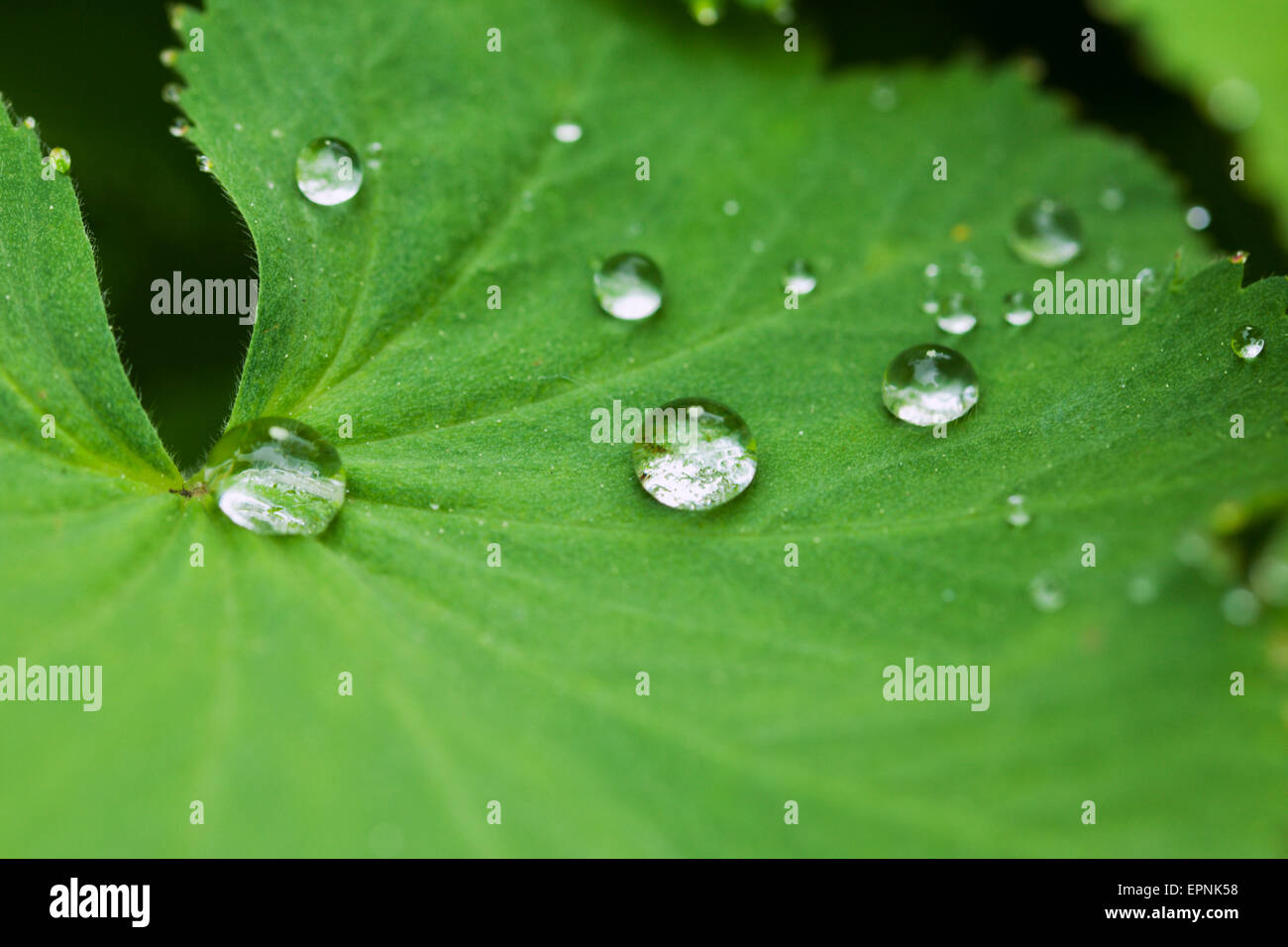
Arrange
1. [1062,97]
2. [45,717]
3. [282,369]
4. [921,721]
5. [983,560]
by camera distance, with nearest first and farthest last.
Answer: [45,717], [921,721], [983,560], [282,369], [1062,97]

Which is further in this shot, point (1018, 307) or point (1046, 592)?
point (1018, 307)

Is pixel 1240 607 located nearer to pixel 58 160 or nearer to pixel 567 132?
pixel 567 132

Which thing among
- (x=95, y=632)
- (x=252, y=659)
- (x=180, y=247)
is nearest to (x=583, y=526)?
(x=252, y=659)

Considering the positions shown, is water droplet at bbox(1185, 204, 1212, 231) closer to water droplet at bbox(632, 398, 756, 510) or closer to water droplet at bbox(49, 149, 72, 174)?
water droplet at bbox(632, 398, 756, 510)

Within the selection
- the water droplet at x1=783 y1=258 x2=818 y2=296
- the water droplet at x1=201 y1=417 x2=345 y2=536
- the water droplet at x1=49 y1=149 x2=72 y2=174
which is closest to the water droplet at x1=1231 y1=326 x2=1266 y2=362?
the water droplet at x1=783 y1=258 x2=818 y2=296

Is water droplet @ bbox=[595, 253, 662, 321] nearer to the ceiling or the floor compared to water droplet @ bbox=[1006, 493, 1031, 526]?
nearer to the ceiling

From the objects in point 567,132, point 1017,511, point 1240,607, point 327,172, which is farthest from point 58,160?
point 1240,607

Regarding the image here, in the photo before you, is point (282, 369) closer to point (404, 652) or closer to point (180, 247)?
point (404, 652)
